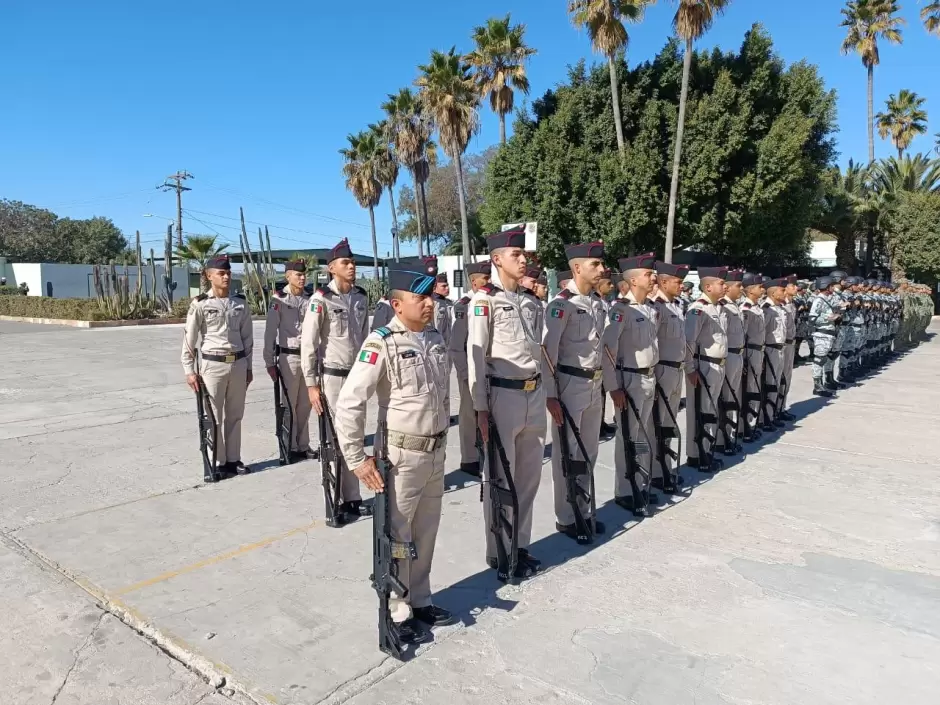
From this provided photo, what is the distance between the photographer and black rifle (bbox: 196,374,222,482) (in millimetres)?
5832

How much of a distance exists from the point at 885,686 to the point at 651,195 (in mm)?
22343

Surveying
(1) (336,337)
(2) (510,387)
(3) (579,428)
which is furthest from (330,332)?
(3) (579,428)

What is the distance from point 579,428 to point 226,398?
Answer: 3.23 m

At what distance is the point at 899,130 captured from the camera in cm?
3984

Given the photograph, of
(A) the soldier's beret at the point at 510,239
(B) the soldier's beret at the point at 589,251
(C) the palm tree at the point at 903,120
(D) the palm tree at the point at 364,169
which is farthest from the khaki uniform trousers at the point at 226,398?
(C) the palm tree at the point at 903,120

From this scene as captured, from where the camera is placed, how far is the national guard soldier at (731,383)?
6.79 metres

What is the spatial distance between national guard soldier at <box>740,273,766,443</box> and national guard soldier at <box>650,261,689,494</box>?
213 cm

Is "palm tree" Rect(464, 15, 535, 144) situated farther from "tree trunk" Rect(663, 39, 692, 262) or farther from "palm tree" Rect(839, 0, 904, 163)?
"palm tree" Rect(839, 0, 904, 163)

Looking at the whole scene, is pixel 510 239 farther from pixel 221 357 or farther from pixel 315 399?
pixel 221 357

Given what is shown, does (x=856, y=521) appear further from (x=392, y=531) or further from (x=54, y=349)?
(x=54, y=349)

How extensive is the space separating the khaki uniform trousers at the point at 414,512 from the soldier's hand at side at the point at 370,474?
0.10 metres

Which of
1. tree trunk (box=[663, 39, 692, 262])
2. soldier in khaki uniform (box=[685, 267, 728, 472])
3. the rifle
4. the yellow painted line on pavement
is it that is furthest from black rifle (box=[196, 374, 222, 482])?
tree trunk (box=[663, 39, 692, 262])

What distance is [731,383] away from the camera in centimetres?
697

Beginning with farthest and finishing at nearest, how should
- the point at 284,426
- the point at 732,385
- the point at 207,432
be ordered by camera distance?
the point at 732,385 → the point at 284,426 → the point at 207,432
